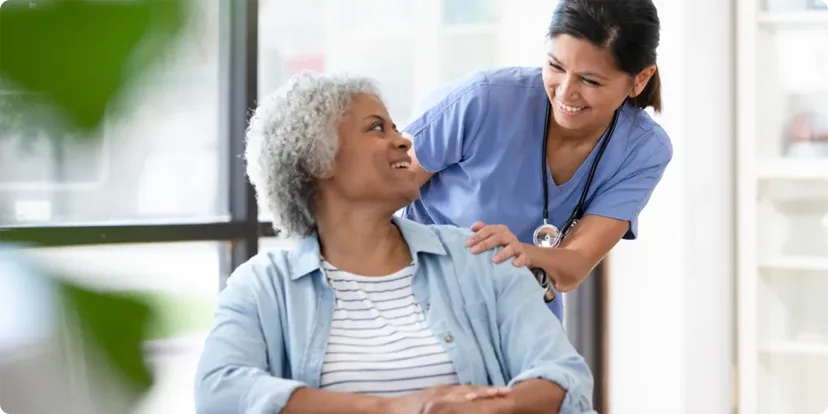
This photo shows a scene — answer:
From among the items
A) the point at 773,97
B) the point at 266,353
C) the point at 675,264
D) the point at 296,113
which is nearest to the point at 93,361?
the point at 266,353

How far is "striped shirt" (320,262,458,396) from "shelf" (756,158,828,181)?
7.34 feet

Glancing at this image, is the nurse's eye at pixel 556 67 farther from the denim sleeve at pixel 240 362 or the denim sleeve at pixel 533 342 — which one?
the denim sleeve at pixel 240 362

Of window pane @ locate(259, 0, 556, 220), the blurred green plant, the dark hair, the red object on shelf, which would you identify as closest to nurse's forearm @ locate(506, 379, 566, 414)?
the dark hair

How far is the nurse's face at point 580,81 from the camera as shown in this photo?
173cm

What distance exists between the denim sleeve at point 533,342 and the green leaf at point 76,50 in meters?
1.25

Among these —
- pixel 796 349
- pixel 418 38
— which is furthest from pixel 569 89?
pixel 796 349

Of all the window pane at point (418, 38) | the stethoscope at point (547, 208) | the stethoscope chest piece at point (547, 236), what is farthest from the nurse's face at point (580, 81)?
the window pane at point (418, 38)

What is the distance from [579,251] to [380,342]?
1.53ft

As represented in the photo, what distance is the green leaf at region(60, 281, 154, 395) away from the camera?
1.15ft

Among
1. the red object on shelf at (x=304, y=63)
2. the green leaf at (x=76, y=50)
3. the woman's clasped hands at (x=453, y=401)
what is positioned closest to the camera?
the green leaf at (x=76, y=50)

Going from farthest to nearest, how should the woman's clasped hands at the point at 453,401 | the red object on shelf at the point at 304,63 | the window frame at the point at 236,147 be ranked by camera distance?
the red object on shelf at the point at 304,63, the window frame at the point at 236,147, the woman's clasped hands at the point at 453,401

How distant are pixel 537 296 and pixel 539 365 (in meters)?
0.14

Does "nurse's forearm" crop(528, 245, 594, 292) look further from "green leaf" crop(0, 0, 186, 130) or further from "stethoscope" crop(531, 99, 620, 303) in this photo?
"green leaf" crop(0, 0, 186, 130)

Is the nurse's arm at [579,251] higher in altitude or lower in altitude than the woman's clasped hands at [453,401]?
higher
